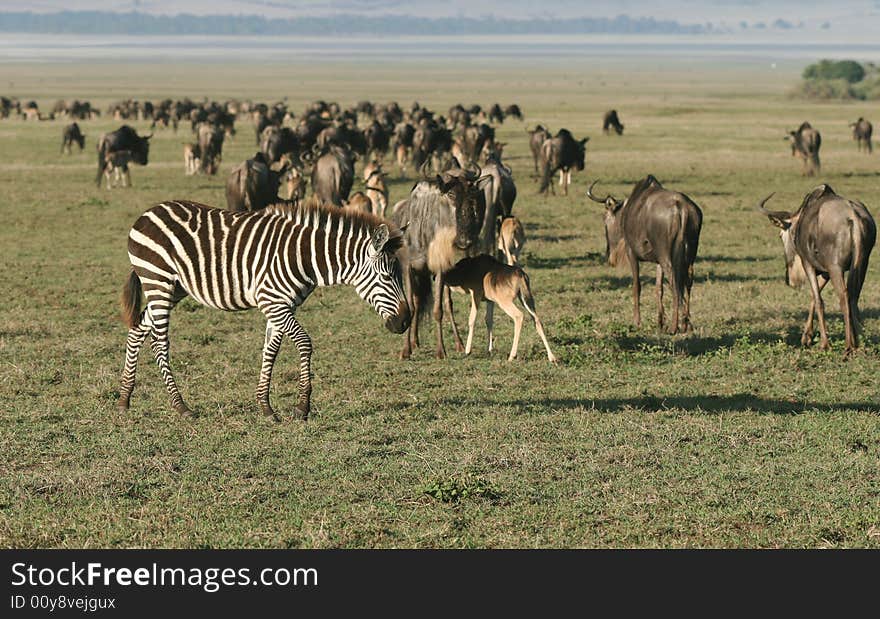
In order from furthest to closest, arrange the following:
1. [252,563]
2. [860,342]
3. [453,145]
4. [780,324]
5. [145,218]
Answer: [453,145] → [780,324] → [860,342] → [145,218] → [252,563]

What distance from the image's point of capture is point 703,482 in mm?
8781

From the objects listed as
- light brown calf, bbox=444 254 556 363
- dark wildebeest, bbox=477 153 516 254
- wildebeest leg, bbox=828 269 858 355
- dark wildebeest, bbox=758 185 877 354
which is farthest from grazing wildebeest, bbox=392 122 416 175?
wildebeest leg, bbox=828 269 858 355

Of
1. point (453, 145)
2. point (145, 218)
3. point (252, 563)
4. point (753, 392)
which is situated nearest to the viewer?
point (252, 563)

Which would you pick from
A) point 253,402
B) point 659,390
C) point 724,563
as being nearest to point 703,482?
point 724,563

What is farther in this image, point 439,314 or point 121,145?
point 121,145

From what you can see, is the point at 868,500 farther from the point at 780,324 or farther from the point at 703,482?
the point at 780,324

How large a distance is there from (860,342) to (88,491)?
8768 mm

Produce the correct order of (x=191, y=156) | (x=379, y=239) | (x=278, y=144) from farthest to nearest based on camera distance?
1. (x=278, y=144)
2. (x=191, y=156)
3. (x=379, y=239)

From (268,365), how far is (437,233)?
11.8 ft

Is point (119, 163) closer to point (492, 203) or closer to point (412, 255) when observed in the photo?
point (492, 203)

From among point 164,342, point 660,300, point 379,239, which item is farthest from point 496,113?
point 379,239

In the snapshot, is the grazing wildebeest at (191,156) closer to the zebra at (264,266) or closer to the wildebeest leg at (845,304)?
the wildebeest leg at (845,304)

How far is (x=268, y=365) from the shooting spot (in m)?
10.3

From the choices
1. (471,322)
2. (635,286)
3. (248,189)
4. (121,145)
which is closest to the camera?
(471,322)
